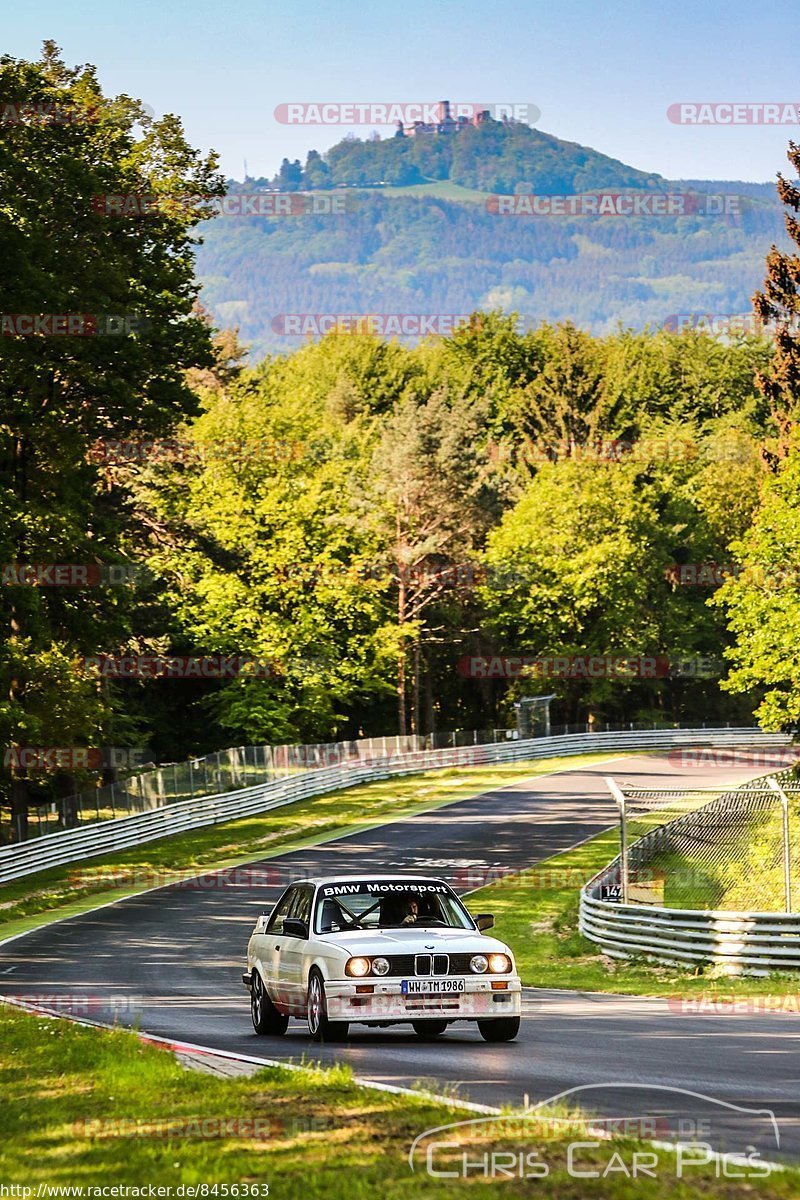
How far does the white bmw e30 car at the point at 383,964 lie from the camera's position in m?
14.1

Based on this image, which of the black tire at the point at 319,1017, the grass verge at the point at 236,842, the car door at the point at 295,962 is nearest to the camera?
the black tire at the point at 319,1017

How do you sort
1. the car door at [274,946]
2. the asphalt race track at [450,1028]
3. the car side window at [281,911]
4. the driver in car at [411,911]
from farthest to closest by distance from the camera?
the car side window at [281,911] < the car door at [274,946] < the driver in car at [411,911] < the asphalt race track at [450,1028]

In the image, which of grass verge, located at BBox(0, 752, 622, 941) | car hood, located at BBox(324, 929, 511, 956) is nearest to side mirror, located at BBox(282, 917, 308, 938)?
car hood, located at BBox(324, 929, 511, 956)

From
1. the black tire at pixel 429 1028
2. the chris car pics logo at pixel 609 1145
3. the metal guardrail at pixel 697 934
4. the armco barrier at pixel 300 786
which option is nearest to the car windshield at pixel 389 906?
the black tire at pixel 429 1028

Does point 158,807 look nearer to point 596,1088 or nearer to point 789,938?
point 789,938

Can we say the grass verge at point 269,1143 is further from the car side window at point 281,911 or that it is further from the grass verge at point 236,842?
the grass verge at point 236,842

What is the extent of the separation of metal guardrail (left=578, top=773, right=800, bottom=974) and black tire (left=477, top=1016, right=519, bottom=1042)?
796 cm

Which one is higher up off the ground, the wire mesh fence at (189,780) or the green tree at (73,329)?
the green tree at (73,329)

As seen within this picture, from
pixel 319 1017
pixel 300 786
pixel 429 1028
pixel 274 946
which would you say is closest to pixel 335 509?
pixel 300 786

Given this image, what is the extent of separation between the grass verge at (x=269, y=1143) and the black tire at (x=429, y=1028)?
427 cm

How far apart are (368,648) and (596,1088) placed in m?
62.5

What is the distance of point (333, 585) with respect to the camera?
69062 millimetres

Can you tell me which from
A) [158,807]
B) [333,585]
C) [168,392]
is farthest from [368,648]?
[168,392]

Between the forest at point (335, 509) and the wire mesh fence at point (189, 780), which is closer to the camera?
the forest at point (335, 509)
